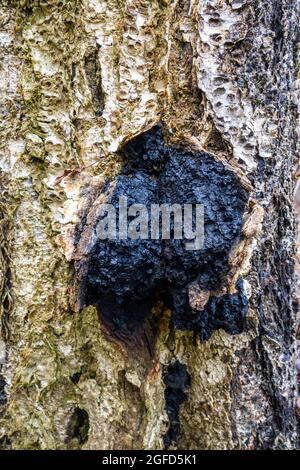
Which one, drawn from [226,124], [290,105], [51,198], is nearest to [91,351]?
[51,198]

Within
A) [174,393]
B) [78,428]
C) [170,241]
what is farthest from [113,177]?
[78,428]

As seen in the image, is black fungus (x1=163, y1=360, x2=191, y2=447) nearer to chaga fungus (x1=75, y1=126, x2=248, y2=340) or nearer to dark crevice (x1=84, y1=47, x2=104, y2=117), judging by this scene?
chaga fungus (x1=75, y1=126, x2=248, y2=340)

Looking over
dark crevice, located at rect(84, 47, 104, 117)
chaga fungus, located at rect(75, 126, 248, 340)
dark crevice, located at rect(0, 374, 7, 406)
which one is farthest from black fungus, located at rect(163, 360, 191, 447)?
dark crevice, located at rect(84, 47, 104, 117)

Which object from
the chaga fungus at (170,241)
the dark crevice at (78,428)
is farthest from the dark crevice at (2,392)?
the chaga fungus at (170,241)

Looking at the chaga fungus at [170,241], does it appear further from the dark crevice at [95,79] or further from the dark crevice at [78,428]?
the dark crevice at [78,428]

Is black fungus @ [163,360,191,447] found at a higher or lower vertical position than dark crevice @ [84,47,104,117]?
lower

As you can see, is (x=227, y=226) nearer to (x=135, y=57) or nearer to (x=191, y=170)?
(x=191, y=170)
